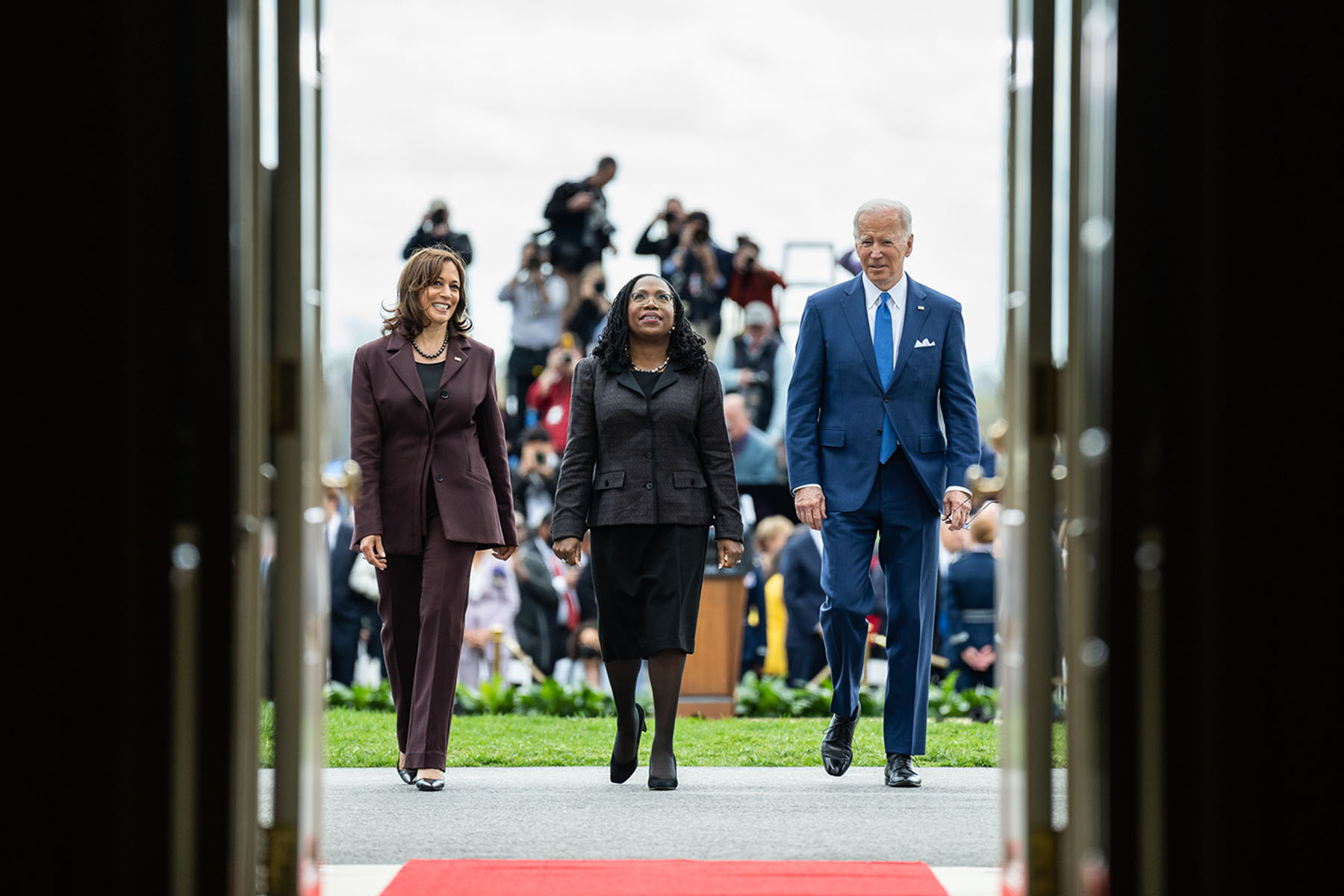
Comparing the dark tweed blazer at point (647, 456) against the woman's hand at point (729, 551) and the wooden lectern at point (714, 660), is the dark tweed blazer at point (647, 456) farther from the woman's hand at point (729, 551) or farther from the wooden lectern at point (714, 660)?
the wooden lectern at point (714, 660)

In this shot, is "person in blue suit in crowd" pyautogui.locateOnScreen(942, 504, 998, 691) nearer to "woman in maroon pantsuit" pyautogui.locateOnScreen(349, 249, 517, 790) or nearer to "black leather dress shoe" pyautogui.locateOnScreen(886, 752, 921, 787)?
"black leather dress shoe" pyautogui.locateOnScreen(886, 752, 921, 787)

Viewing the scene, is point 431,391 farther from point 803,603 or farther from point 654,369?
point 803,603

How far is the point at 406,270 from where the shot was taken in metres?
6.02

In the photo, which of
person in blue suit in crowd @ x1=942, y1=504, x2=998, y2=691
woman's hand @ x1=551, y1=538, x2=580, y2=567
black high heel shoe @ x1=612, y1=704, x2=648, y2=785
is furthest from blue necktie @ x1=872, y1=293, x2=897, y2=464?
person in blue suit in crowd @ x1=942, y1=504, x2=998, y2=691

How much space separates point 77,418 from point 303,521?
0.55 metres

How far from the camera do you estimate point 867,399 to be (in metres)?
5.80

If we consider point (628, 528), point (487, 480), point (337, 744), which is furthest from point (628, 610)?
point (337, 744)

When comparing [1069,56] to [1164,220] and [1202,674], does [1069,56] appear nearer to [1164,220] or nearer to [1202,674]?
[1164,220]

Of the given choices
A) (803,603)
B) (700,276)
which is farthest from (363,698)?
(700,276)

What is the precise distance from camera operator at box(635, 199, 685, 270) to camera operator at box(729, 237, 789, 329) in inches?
19.4

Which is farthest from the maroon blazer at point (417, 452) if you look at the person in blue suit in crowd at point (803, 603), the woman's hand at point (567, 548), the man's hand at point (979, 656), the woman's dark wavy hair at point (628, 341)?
the person in blue suit in crowd at point (803, 603)

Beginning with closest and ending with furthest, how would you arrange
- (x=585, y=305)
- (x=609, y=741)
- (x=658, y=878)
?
(x=658, y=878) < (x=609, y=741) < (x=585, y=305)

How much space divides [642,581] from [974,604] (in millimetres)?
3737

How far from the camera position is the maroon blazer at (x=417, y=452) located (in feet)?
19.0
